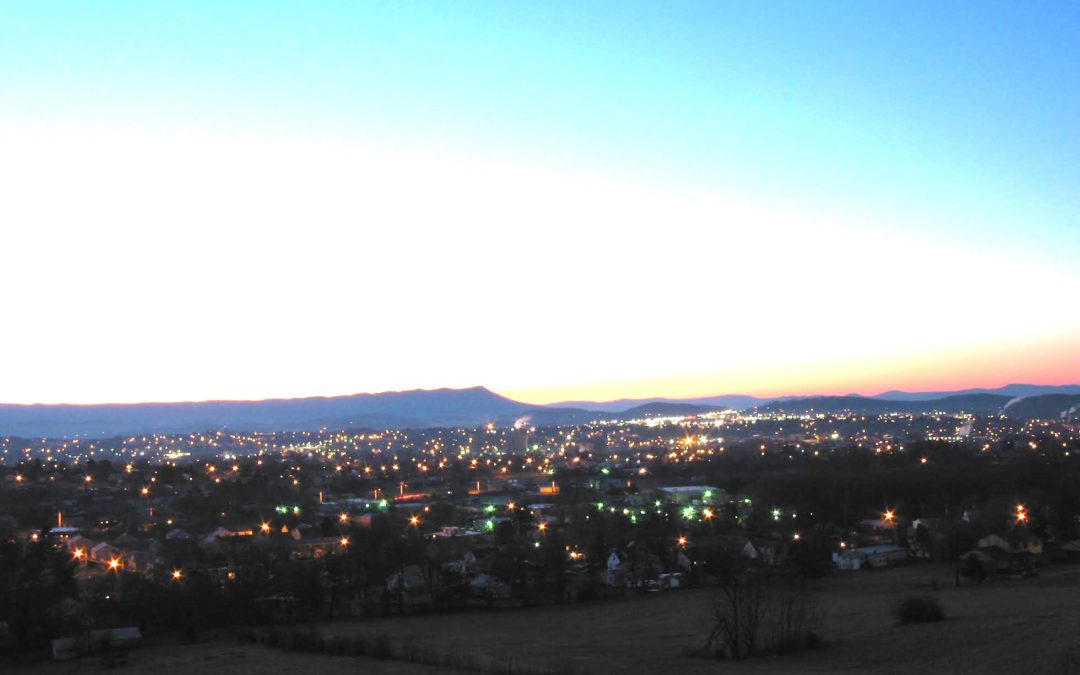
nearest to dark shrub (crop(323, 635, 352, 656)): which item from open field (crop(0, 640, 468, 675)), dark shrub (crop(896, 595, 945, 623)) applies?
open field (crop(0, 640, 468, 675))

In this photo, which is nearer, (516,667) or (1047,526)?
(516,667)

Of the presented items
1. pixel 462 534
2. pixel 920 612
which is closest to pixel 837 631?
pixel 920 612

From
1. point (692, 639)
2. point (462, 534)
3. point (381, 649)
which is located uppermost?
point (381, 649)

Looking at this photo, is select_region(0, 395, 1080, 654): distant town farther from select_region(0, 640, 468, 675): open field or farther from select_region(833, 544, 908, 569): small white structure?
select_region(0, 640, 468, 675): open field

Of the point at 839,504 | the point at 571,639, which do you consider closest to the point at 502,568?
the point at 571,639

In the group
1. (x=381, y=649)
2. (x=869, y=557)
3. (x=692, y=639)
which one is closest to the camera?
(x=381, y=649)

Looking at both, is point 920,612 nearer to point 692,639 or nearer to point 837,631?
point 837,631

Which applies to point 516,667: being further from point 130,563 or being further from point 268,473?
point 268,473
